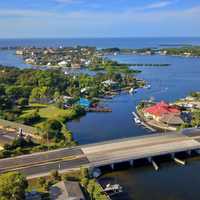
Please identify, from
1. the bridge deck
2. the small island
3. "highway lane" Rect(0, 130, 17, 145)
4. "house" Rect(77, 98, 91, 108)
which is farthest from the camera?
"house" Rect(77, 98, 91, 108)

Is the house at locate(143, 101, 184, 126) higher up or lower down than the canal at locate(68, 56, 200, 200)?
higher up

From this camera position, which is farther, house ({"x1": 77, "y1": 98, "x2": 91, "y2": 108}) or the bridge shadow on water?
house ({"x1": 77, "y1": 98, "x2": 91, "y2": 108})

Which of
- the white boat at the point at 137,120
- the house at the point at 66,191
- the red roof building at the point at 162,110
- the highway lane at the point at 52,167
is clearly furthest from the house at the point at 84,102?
the house at the point at 66,191

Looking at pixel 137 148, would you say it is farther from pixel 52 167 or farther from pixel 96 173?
pixel 52 167

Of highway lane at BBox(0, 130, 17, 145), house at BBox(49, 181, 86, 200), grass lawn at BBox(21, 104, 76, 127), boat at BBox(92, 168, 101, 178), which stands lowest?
boat at BBox(92, 168, 101, 178)

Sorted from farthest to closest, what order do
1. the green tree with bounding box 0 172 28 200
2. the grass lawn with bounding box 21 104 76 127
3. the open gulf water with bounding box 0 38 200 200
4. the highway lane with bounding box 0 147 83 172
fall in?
the grass lawn with bounding box 21 104 76 127
the highway lane with bounding box 0 147 83 172
the open gulf water with bounding box 0 38 200 200
the green tree with bounding box 0 172 28 200

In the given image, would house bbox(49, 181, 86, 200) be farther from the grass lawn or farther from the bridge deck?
→ the grass lawn

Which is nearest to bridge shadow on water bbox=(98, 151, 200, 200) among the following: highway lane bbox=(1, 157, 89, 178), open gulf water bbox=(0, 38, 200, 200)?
open gulf water bbox=(0, 38, 200, 200)

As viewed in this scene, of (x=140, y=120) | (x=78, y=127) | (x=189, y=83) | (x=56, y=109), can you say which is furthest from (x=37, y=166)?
(x=189, y=83)

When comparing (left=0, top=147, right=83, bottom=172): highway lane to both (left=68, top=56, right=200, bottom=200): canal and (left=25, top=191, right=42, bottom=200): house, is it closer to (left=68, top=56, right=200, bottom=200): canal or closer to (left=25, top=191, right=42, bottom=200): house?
(left=68, top=56, right=200, bottom=200): canal
